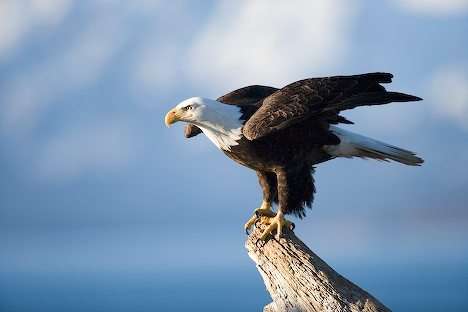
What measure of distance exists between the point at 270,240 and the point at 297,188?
640 millimetres

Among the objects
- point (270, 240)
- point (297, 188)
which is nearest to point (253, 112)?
point (297, 188)

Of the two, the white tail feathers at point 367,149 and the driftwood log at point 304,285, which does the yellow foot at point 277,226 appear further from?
the white tail feathers at point 367,149

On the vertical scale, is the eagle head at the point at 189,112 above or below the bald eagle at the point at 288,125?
above

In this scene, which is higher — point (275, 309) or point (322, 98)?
point (322, 98)

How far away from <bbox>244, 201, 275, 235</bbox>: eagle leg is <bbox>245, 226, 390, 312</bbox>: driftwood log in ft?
2.41

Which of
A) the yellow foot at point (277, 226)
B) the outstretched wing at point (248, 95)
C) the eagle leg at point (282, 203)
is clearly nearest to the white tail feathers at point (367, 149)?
the eagle leg at point (282, 203)

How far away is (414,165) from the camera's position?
643cm

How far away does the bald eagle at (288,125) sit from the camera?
18.7ft

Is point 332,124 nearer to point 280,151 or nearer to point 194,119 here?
point 280,151

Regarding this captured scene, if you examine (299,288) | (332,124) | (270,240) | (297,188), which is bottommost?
(299,288)

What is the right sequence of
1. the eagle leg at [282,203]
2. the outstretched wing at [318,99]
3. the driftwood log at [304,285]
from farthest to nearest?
the eagle leg at [282,203]
the outstretched wing at [318,99]
the driftwood log at [304,285]

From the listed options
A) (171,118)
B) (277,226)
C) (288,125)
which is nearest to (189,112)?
(171,118)

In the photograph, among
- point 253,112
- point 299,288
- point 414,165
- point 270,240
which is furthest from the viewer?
point 414,165

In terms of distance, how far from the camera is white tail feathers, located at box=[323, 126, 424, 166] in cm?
634
